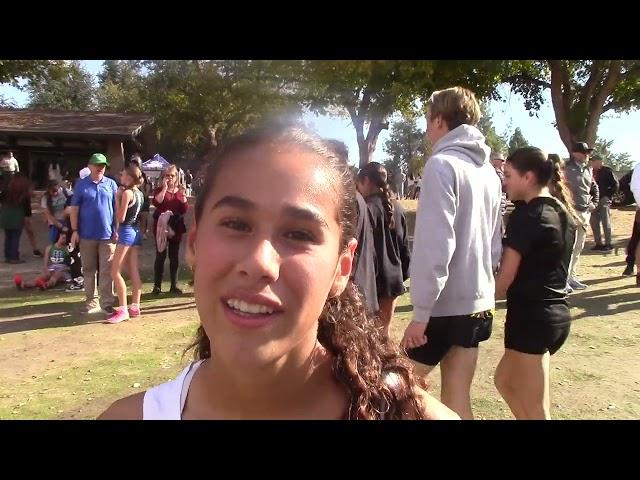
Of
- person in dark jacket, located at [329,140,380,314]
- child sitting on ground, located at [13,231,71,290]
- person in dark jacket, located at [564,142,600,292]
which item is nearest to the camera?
person in dark jacket, located at [329,140,380,314]

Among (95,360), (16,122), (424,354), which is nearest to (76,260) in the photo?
Answer: (95,360)

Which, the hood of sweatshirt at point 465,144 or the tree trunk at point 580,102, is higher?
the tree trunk at point 580,102

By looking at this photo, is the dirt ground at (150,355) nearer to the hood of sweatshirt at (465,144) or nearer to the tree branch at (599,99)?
the hood of sweatshirt at (465,144)

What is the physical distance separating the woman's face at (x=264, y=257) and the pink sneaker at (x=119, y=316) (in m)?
6.09

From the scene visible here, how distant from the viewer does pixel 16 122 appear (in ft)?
72.3

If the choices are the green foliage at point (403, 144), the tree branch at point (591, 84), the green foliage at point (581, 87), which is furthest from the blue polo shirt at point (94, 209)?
the green foliage at point (403, 144)

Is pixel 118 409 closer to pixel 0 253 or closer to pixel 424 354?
pixel 424 354

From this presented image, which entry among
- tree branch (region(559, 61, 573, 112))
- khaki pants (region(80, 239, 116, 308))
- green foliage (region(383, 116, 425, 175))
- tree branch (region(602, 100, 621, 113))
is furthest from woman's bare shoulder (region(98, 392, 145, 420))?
green foliage (region(383, 116, 425, 175))

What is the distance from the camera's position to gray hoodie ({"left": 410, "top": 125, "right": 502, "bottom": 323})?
2830 millimetres

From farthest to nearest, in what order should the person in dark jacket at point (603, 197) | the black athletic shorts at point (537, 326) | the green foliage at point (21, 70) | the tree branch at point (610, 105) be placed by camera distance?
the tree branch at point (610, 105) → the green foliage at point (21, 70) → the person in dark jacket at point (603, 197) → the black athletic shorts at point (537, 326)

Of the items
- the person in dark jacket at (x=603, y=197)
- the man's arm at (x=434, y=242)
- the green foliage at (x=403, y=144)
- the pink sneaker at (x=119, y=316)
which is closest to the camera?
the man's arm at (x=434, y=242)

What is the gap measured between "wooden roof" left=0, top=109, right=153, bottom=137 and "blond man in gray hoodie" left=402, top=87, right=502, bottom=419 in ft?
60.0

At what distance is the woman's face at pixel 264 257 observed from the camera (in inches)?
45.5

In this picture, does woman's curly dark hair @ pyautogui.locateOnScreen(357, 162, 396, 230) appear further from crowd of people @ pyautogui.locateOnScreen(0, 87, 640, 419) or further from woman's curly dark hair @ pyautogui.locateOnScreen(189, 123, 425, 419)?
woman's curly dark hair @ pyautogui.locateOnScreen(189, 123, 425, 419)
